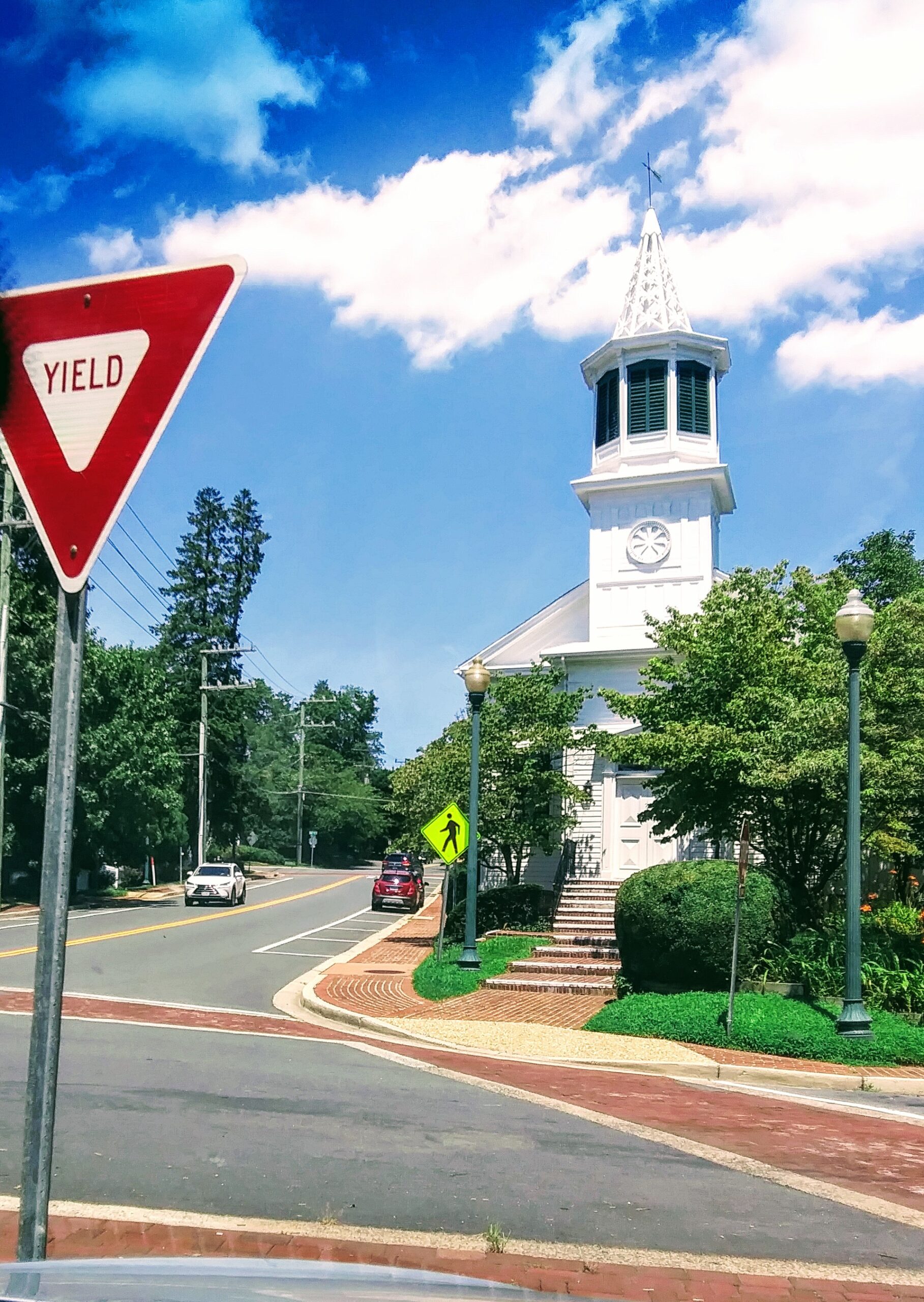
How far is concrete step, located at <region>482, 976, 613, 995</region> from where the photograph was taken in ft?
53.9

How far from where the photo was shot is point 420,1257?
17.2ft

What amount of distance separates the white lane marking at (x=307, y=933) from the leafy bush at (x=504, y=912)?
3.71 m

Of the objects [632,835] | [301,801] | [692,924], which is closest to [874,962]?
[692,924]

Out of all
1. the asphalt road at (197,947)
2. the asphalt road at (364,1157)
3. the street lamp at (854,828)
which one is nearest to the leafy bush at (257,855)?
the asphalt road at (197,947)

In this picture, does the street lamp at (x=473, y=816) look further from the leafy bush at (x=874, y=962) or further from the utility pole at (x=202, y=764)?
the utility pole at (x=202, y=764)

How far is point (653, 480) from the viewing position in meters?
27.6

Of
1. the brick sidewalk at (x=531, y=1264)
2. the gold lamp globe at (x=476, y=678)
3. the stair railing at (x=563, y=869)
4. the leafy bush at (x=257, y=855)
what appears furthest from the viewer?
the leafy bush at (x=257, y=855)

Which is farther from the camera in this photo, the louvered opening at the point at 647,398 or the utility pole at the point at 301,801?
the utility pole at the point at 301,801

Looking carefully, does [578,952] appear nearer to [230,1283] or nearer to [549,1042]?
[549,1042]

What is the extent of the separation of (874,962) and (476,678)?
7176mm

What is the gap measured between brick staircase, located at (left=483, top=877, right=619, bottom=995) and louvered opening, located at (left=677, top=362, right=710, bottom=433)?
37.8 feet

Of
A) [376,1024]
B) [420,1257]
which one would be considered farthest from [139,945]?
[420,1257]

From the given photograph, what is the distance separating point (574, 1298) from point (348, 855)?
9061 cm

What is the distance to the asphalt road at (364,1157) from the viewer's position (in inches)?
232
